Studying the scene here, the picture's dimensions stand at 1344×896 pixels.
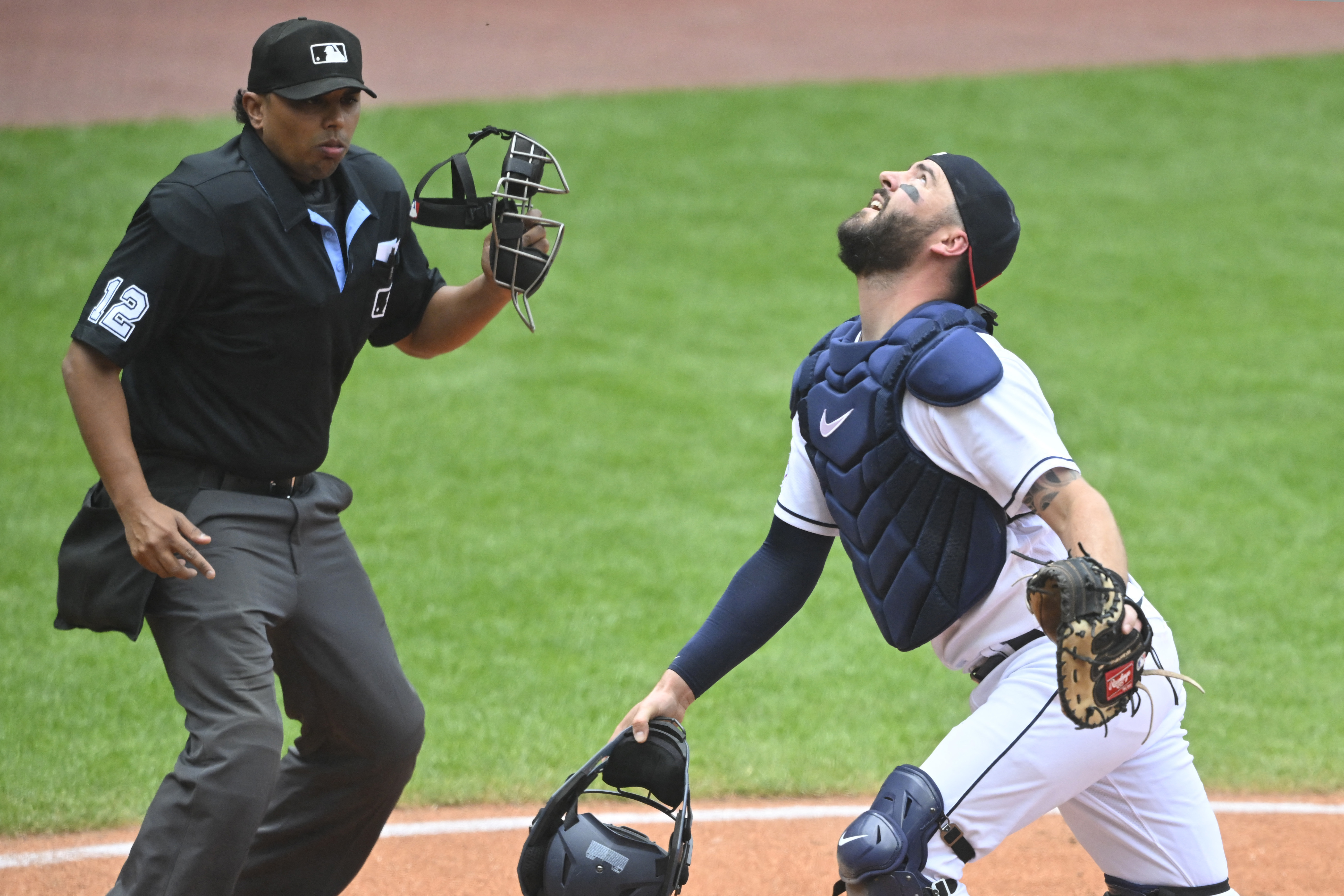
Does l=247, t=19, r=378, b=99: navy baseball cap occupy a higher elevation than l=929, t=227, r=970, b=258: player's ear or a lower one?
higher

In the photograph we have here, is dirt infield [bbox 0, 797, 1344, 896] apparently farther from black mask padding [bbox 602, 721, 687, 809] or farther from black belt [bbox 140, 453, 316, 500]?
black belt [bbox 140, 453, 316, 500]

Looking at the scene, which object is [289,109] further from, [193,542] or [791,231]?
[791,231]

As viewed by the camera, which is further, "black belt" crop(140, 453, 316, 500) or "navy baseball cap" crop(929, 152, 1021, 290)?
"black belt" crop(140, 453, 316, 500)

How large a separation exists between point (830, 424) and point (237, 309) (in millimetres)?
1402

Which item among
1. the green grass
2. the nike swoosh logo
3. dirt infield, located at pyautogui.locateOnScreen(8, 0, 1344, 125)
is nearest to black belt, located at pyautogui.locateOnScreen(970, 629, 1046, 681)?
the nike swoosh logo

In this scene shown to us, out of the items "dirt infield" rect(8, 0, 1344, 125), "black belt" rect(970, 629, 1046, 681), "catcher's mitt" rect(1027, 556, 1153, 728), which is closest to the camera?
"catcher's mitt" rect(1027, 556, 1153, 728)

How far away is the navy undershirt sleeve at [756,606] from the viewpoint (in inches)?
135

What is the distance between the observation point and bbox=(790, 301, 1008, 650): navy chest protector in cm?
302

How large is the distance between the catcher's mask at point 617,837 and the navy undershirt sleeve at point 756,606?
5.7 inches

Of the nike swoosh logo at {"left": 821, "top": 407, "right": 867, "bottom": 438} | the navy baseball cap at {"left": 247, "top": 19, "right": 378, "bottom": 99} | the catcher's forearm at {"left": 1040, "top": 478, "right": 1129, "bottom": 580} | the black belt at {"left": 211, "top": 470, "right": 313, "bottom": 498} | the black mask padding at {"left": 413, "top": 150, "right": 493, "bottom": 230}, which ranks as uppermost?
the navy baseball cap at {"left": 247, "top": 19, "right": 378, "bottom": 99}

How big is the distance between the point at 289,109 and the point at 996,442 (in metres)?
1.81

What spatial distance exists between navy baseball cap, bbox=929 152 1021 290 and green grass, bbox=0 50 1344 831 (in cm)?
264

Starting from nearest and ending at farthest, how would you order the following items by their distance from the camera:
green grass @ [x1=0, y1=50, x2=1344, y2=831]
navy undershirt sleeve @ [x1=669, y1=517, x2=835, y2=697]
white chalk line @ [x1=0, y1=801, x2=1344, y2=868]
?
navy undershirt sleeve @ [x1=669, y1=517, x2=835, y2=697]
white chalk line @ [x1=0, y1=801, x2=1344, y2=868]
green grass @ [x1=0, y1=50, x2=1344, y2=831]

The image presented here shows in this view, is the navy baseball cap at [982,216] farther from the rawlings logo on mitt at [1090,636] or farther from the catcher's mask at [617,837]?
the catcher's mask at [617,837]
